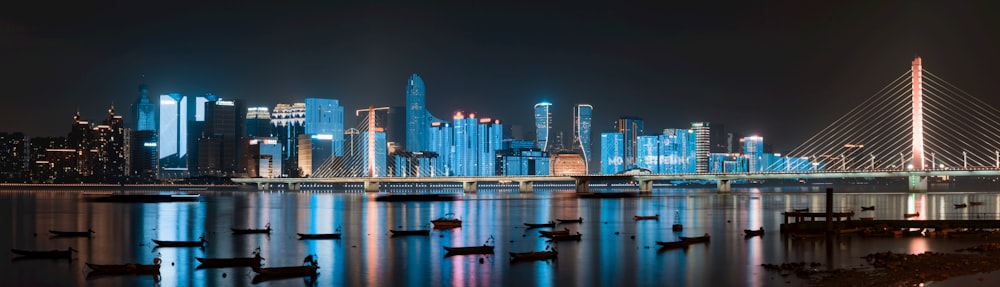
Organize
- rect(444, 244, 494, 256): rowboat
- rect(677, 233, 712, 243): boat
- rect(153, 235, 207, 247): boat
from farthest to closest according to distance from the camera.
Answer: rect(677, 233, 712, 243): boat, rect(153, 235, 207, 247): boat, rect(444, 244, 494, 256): rowboat

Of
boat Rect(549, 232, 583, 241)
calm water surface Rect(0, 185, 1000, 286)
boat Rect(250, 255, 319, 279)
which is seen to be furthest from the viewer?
boat Rect(549, 232, 583, 241)

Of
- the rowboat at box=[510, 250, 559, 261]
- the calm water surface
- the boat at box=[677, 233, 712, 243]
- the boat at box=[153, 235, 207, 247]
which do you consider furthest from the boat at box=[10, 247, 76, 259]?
the boat at box=[677, 233, 712, 243]

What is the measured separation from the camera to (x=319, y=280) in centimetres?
3212

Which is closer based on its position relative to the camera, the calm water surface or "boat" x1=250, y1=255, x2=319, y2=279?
"boat" x1=250, y1=255, x2=319, y2=279

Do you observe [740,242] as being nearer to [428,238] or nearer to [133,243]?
[428,238]

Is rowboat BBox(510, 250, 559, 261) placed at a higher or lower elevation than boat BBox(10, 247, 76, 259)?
higher

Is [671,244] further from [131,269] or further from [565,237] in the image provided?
[131,269]

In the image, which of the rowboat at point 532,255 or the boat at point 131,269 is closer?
the boat at point 131,269

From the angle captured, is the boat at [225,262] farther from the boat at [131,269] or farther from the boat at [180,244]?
the boat at [180,244]

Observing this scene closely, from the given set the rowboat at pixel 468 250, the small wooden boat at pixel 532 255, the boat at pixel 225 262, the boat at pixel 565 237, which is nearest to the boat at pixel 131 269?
the boat at pixel 225 262

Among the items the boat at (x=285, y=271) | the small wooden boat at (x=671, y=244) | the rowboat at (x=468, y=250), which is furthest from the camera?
the small wooden boat at (x=671, y=244)

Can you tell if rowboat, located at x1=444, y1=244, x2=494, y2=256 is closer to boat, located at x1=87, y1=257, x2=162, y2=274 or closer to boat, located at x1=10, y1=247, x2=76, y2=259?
boat, located at x1=87, y1=257, x2=162, y2=274

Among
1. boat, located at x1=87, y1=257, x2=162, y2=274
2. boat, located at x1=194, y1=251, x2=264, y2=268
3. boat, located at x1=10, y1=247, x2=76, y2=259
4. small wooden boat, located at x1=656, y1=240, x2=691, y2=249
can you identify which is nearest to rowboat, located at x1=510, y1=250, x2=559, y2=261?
small wooden boat, located at x1=656, y1=240, x2=691, y2=249

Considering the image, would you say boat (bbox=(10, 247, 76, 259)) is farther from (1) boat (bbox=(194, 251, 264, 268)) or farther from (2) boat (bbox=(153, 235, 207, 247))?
(1) boat (bbox=(194, 251, 264, 268))
